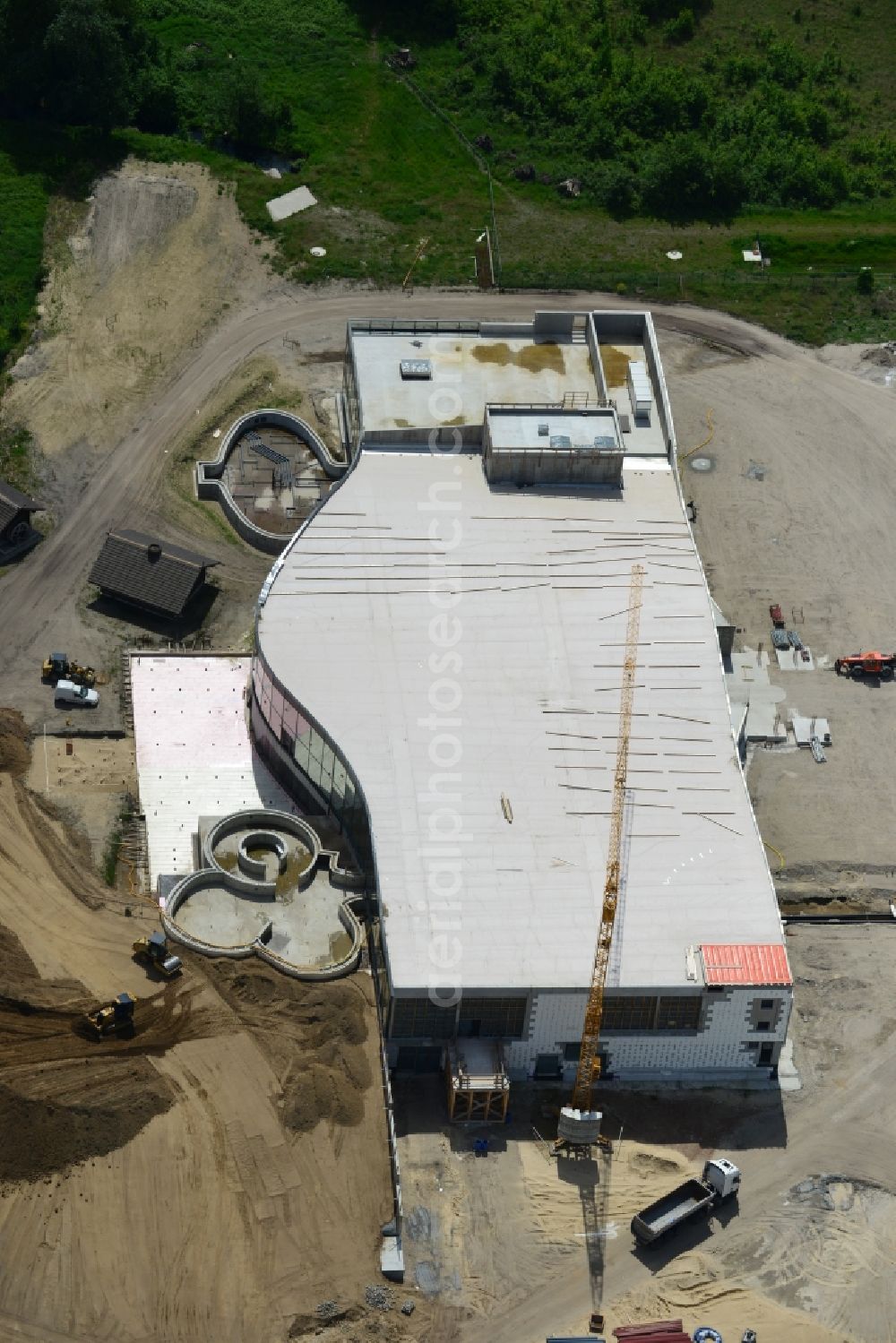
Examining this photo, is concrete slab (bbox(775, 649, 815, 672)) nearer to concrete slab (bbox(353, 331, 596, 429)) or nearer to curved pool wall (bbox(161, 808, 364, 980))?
concrete slab (bbox(353, 331, 596, 429))

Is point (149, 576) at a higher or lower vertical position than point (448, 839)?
Result: higher

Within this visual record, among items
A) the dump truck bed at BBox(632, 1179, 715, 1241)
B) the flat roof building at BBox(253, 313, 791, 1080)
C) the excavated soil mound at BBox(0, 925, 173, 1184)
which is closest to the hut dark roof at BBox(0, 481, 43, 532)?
the flat roof building at BBox(253, 313, 791, 1080)

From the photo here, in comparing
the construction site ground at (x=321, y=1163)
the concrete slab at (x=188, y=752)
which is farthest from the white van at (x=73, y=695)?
the construction site ground at (x=321, y=1163)

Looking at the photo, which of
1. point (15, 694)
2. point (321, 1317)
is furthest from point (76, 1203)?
point (15, 694)

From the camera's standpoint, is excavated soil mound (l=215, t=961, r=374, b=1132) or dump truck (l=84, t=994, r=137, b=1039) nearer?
excavated soil mound (l=215, t=961, r=374, b=1132)

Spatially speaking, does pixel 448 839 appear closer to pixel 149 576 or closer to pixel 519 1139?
pixel 519 1139

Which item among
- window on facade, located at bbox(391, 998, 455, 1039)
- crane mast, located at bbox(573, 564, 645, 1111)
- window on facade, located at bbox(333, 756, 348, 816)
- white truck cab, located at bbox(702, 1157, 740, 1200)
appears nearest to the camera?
white truck cab, located at bbox(702, 1157, 740, 1200)

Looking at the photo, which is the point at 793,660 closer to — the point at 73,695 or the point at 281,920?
the point at 281,920

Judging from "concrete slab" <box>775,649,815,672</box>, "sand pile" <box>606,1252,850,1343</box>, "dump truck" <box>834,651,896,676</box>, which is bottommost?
"sand pile" <box>606,1252,850,1343</box>
